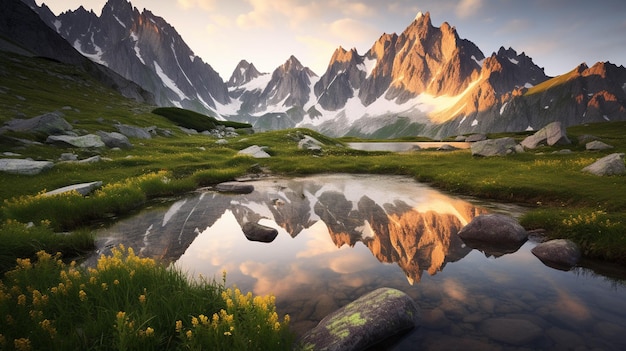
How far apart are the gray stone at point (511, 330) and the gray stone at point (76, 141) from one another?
135 feet

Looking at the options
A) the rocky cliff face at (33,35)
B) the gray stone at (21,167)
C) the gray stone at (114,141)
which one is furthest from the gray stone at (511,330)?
the rocky cliff face at (33,35)

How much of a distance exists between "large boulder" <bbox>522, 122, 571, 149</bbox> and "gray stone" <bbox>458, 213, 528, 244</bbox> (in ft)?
139

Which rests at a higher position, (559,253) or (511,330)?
→ (559,253)

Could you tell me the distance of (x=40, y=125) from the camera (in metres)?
35.3

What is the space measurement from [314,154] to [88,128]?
33.7 m

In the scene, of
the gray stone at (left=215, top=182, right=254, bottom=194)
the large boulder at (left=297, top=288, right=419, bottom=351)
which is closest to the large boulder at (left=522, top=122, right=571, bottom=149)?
the gray stone at (left=215, top=182, right=254, bottom=194)

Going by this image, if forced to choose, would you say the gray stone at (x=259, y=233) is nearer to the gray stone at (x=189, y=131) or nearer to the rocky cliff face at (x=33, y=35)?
the gray stone at (x=189, y=131)

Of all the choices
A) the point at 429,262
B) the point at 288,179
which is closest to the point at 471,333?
the point at 429,262

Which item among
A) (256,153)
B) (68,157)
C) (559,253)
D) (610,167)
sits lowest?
(559,253)

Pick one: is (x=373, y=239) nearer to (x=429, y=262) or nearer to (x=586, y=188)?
(x=429, y=262)

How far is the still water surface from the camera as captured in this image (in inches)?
304

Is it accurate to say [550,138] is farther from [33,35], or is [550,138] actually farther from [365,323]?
[33,35]

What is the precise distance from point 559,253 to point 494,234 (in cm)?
247

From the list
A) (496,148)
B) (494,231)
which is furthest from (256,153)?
(494,231)
